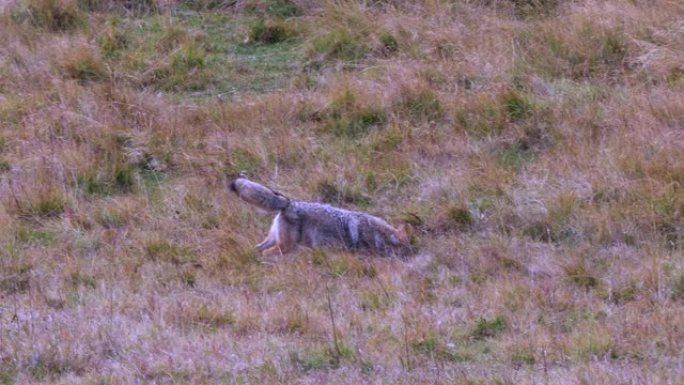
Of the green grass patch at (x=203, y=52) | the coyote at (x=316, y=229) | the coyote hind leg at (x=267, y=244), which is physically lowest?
the green grass patch at (x=203, y=52)

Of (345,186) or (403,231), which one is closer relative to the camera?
(403,231)

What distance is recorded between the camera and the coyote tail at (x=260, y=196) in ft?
27.1

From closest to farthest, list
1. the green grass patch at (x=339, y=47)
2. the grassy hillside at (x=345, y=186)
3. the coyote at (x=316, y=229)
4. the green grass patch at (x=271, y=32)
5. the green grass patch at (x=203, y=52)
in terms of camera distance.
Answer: the grassy hillside at (x=345, y=186), the coyote at (x=316, y=229), the green grass patch at (x=203, y=52), the green grass patch at (x=339, y=47), the green grass patch at (x=271, y=32)

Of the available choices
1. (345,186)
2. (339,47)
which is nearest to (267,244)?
(345,186)

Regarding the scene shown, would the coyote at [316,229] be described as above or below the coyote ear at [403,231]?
above

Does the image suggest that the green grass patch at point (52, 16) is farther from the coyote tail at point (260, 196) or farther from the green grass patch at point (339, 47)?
the coyote tail at point (260, 196)

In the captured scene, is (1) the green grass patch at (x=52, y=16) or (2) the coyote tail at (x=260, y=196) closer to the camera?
(2) the coyote tail at (x=260, y=196)

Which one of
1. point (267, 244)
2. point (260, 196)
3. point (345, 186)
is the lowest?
point (345, 186)

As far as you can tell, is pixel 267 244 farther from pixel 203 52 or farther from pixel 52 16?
pixel 52 16

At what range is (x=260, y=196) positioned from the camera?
8250mm

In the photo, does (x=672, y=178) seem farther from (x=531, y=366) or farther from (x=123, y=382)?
(x=123, y=382)

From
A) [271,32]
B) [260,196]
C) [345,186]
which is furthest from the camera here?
[271,32]

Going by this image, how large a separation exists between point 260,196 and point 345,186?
1141 millimetres

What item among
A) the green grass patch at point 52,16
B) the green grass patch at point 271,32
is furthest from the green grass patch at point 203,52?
the green grass patch at point 52,16
